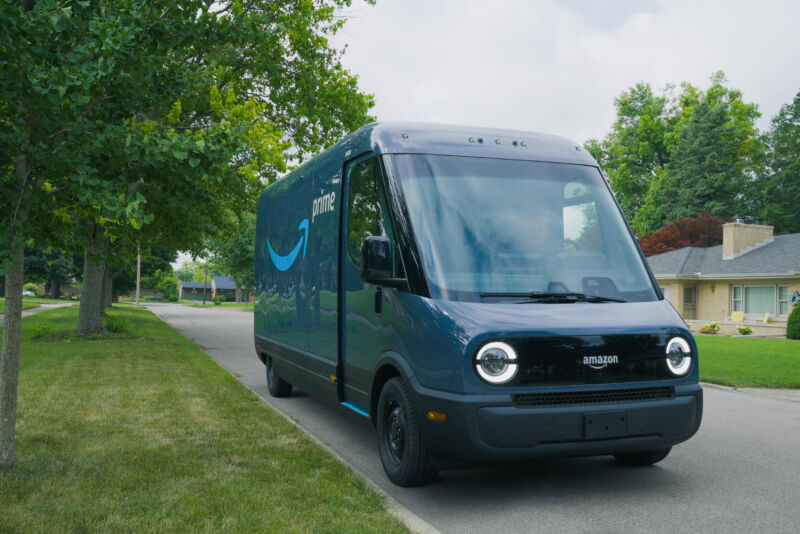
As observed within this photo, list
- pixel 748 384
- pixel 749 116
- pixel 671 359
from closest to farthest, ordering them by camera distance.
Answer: pixel 671 359 → pixel 748 384 → pixel 749 116

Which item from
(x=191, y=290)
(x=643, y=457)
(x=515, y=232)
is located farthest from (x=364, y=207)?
(x=191, y=290)

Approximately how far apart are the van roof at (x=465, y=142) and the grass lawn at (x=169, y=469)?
106 inches

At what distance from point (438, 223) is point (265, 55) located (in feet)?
47.4

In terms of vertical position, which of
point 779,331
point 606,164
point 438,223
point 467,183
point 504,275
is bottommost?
point 779,331

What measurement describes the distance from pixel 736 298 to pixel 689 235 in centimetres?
1318

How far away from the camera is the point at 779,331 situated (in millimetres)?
29031

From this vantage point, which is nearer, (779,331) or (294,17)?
(294,17)

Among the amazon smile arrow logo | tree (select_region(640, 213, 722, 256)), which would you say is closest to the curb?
the amazon smile arrow logo

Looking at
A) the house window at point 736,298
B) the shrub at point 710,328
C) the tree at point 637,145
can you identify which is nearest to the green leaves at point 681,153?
the tree at point 637,145

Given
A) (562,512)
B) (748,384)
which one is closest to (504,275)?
(562,512)

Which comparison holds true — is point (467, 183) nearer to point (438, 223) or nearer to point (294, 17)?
point (438, 223)

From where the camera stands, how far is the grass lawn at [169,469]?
14.0 ft

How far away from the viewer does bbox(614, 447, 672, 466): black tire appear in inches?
224

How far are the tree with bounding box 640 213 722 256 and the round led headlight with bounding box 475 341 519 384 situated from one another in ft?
144
